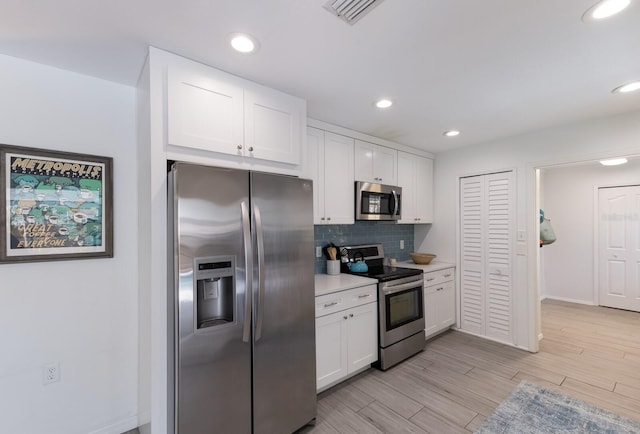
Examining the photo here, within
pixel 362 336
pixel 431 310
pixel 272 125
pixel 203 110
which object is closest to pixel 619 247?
pixel 431 310

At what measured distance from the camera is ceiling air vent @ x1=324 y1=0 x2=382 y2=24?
4.45ft

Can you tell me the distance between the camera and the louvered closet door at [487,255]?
3.55 m

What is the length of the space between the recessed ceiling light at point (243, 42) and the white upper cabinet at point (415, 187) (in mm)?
2541

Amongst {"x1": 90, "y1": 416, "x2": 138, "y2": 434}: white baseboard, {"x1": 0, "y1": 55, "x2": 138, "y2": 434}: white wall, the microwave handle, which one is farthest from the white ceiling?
{"x1": 90, "y1": 416, "x2": 138, "y2": 434}: white baseboard

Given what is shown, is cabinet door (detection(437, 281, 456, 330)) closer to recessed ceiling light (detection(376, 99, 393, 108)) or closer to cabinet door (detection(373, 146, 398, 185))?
cabinet door (detection(373, 146, 398, 185))

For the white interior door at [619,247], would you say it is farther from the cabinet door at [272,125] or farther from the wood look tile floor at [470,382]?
the cabinet door at [272,125]

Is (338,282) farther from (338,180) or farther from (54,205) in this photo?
(54,205)

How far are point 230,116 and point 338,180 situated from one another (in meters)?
1.39

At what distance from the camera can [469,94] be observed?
239 centimetres

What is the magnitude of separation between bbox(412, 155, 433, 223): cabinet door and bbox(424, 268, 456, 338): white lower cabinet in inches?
31.9

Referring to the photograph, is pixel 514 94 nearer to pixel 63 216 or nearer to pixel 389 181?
pixel 389 181

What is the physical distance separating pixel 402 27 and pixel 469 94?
1.15 metres

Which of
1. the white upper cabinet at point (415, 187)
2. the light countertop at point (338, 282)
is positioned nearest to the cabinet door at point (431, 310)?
the white upper cabinet at point (415, 187)

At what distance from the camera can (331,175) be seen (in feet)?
9.83
